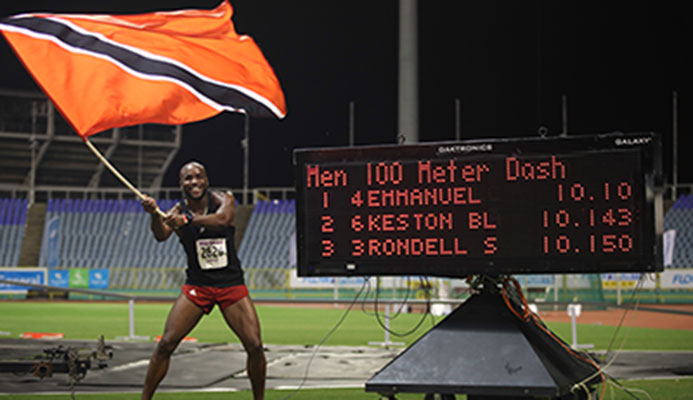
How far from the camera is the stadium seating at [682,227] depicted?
38.4 meters

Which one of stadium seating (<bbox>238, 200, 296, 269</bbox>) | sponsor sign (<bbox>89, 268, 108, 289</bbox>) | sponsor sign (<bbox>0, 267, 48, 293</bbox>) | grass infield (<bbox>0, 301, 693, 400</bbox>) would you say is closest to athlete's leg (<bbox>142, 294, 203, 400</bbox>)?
grass infield (<bbox>0, 301, 693, 400</bbox>)

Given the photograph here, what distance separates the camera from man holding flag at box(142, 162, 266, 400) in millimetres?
7410

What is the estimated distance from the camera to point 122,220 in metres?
50.0

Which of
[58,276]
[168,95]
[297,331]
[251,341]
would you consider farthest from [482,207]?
[58,276]

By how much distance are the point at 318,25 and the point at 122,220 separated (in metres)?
16.2

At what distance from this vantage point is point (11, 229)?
163ft

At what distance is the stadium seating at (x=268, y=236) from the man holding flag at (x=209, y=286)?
36.7 metres

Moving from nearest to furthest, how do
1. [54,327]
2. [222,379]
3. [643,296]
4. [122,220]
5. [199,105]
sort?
1. [199,105]
2. [222,379]
3. [54,327]
4. [643,296]
5. [122,220]

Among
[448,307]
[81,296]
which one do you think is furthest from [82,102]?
[81,296]

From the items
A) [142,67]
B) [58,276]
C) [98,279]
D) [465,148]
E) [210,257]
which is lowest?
[98,279]

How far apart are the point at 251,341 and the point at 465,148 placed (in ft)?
8.83

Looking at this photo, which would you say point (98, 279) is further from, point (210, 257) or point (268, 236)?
point (210, 257)

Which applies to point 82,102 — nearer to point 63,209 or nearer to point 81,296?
point 81,296

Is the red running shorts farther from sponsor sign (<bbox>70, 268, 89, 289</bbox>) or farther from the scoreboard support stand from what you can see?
sponsor sign (<bbox>70, 268, 89, 289</bbox>)
